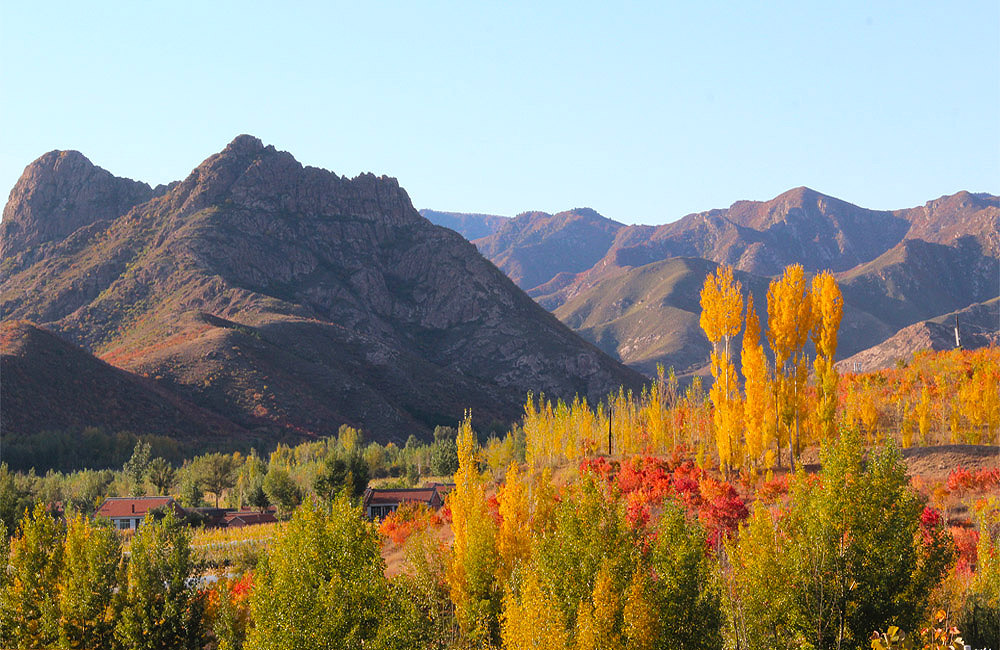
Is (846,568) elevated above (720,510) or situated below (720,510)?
above

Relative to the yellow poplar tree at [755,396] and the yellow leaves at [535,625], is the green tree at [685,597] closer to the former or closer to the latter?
the yellow leaves at [535,625]

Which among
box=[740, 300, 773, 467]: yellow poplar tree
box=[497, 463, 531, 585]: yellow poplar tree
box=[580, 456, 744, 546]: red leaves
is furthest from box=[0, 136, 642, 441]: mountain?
box=[497, 463, 531, 585]: yellow poplar tree

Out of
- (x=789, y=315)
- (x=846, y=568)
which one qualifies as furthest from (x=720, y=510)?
(x=846, y=568)

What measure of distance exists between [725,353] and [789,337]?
143 inches

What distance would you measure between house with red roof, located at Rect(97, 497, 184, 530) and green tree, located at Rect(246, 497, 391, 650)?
50.0 m

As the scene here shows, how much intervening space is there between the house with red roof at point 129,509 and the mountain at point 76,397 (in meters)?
38.9

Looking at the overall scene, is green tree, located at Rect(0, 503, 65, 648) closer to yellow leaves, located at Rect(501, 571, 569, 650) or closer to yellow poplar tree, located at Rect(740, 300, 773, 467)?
yellow leaves, located at Rect(501, 571, 569, 650)

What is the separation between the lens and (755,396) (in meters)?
40.8

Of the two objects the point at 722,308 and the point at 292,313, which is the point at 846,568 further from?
the point at 292,313

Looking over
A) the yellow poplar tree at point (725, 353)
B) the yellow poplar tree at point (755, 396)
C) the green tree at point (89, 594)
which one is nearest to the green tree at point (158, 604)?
the green tree at point (89, 594)

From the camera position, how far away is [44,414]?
103 meters

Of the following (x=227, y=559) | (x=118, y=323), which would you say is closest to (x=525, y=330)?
(x=118, y=323)

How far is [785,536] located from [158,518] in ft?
182

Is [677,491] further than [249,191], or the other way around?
[249,191]
